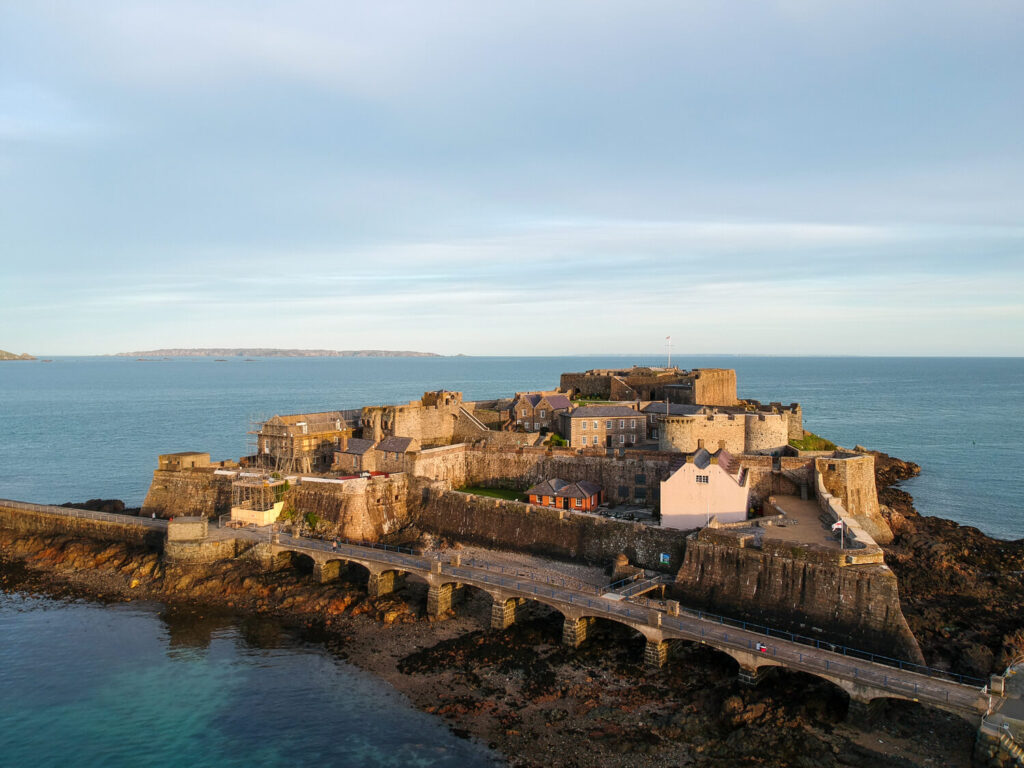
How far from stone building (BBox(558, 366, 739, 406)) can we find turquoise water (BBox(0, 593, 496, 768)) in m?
41.1

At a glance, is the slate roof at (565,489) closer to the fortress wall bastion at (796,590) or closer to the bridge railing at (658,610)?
the bridge railing at (658,610)

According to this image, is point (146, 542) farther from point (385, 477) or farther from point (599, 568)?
point (599, 568)

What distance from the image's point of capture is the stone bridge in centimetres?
2659

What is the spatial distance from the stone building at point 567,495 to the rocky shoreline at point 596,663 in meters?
10.7

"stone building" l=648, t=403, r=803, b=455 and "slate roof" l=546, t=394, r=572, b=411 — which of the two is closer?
"stone building" l=648, t=403, r=803, b=455

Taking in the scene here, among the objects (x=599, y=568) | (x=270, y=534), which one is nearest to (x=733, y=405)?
(x=599, y=568)

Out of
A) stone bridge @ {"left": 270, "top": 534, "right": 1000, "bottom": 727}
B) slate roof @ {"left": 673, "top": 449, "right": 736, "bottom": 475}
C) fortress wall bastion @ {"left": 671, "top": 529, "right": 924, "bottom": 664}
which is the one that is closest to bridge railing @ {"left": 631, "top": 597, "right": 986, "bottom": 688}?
stone bridge @ {"left": 270, "top": 534, "right": 1000, "bottom": 727}

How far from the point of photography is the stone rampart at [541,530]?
42.5 metres

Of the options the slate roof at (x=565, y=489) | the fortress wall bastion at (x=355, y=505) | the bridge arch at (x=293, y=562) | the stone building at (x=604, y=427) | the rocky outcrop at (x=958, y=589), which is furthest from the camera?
the stone building at (x=604, y=427)

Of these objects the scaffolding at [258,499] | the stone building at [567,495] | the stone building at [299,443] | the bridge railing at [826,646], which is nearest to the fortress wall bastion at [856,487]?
the stone building at [567,495]

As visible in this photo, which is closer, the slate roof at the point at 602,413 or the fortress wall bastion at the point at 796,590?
the fortress wall bastion at the point at 796,590

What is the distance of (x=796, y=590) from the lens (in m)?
34.0

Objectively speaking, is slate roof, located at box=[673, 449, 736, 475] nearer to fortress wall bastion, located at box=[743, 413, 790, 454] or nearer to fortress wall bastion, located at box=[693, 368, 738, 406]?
fortress wall bastion, located at box=[743, 413, 790, 454]

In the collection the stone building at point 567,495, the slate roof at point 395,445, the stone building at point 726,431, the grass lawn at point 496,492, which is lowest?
the grass lawn at point 496,492
